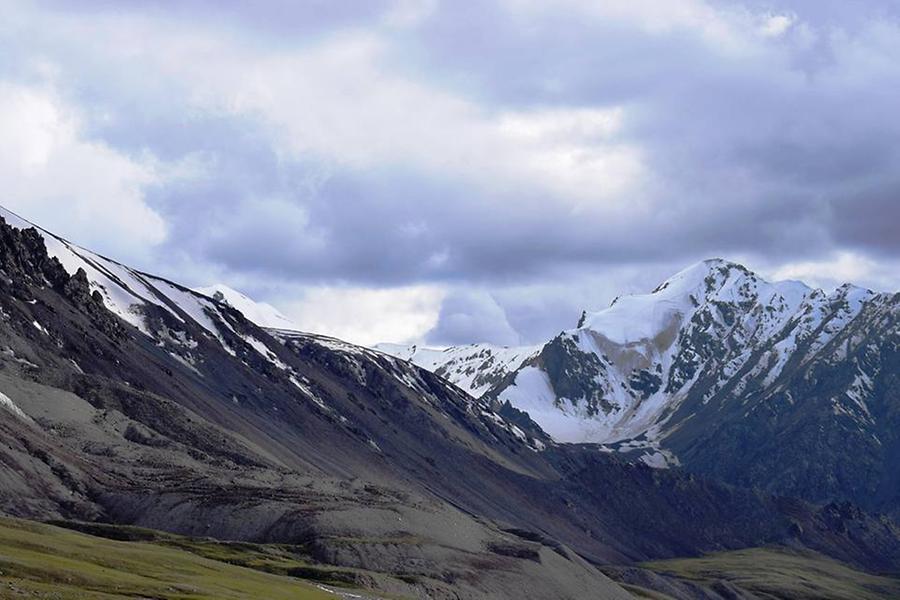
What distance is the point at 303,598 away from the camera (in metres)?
161

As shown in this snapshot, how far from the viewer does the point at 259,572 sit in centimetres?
18312

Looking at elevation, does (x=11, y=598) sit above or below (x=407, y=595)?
below

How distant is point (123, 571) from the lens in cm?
14925

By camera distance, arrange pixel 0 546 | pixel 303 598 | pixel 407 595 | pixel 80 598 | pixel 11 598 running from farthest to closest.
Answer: pixel 407 595, pixel 303 598, pixel 0 546, pixel 80 598, pixel 11 598

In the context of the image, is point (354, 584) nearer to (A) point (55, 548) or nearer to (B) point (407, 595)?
(B) point (407, 595)

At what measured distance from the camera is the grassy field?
12669 cm

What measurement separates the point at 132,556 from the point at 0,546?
24.9 m

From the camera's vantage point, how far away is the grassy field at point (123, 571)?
4988 inches

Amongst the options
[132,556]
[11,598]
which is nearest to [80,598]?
[11,598]

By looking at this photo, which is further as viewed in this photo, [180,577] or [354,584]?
[354,584]

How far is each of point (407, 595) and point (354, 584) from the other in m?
8.36

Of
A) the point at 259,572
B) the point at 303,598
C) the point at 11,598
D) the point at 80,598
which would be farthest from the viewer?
the point at 259,572

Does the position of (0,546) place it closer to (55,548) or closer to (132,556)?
(55,548)

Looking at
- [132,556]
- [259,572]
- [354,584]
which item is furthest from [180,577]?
[354,584]
